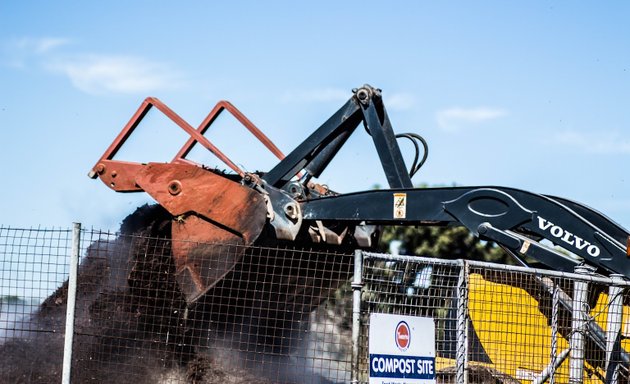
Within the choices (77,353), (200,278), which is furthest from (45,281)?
(200,278)

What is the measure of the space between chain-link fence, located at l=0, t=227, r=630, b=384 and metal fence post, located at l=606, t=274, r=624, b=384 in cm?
1

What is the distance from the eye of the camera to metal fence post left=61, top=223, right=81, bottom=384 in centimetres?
709

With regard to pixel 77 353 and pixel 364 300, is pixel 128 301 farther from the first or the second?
pixel 364 300

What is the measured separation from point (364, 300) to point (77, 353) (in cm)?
250

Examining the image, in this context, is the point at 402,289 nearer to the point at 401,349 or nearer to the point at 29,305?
the point at 401,349

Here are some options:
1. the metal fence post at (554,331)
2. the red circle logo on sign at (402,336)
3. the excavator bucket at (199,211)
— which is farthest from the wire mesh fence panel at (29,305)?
the metal fence post at (554,331)

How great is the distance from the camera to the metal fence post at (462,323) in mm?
7359

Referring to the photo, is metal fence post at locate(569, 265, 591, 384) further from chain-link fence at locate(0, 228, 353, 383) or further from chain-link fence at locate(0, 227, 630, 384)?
chain-link fence at locate(0, 228, 353, 383)

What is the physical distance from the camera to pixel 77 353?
26.3 feet

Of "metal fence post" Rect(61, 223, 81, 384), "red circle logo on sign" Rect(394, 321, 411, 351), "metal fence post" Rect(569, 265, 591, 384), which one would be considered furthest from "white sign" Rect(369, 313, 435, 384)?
"metal fence post" Rect(61, 223, 81, 384)

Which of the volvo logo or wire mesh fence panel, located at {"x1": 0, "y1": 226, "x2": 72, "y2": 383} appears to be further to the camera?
the volvo logo

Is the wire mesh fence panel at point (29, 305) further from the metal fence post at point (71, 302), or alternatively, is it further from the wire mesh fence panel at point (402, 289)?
the wire mesh fence panel at point (402, 289)

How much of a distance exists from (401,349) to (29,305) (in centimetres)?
294

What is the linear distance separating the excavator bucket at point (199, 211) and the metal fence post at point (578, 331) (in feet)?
9.75
